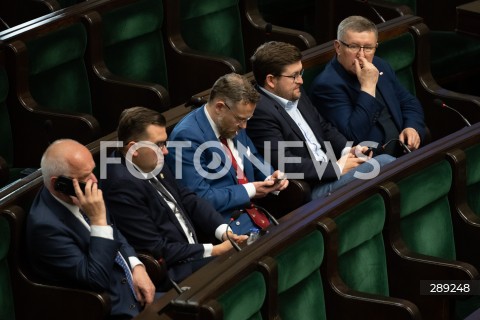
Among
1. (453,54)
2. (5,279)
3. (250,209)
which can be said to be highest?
(5,279)

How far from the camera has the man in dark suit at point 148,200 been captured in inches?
54.6

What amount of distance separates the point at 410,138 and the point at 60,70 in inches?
22.8

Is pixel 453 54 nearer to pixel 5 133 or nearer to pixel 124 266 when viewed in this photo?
pixel 5 133

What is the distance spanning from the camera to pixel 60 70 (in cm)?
172

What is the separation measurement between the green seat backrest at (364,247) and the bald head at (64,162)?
313 millimetres

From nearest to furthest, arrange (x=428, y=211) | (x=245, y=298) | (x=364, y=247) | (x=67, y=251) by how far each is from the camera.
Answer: (x=245, y=298)
(x=67, y=251)
(x=364, y=247)
(x=428, y=211)

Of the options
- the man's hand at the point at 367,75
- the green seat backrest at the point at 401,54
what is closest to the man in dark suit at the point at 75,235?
the man's hand at the point at 367,75

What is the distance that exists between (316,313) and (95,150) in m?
0.37

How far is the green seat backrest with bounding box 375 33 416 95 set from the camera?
6.26 ft

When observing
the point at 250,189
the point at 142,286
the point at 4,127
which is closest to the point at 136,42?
the point at 4,127

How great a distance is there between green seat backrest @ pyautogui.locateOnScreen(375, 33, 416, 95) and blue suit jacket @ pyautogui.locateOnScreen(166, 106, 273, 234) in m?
0.47

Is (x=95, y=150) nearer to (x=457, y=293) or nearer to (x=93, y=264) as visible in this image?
(x=93, y=264)

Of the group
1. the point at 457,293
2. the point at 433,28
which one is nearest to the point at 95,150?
the point at 457,293

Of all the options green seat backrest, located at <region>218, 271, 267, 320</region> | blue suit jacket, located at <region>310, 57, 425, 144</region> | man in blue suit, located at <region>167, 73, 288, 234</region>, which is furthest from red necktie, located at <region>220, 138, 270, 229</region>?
green seat backrest, located at <region>218, 271, 267, 320</region>
